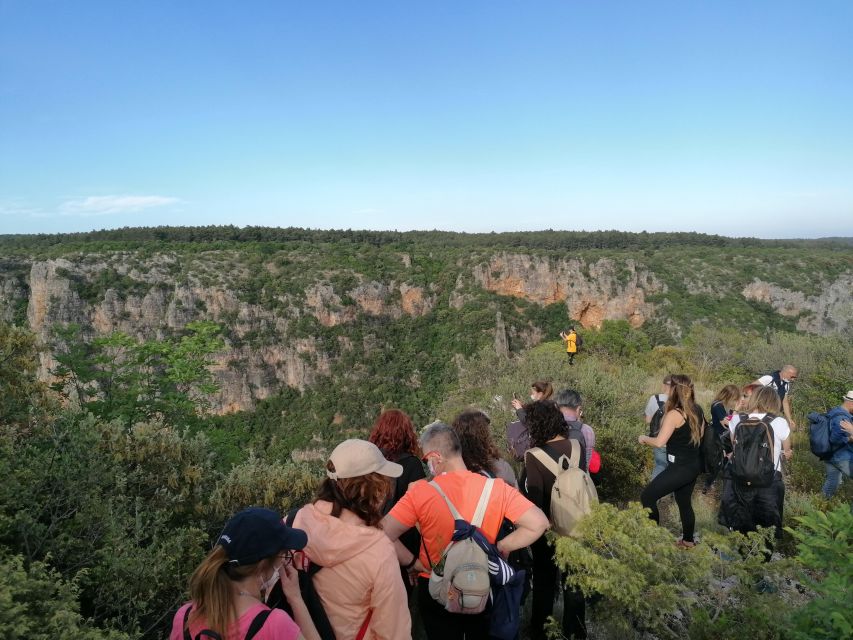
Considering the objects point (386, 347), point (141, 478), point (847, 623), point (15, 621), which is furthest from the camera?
point (386, 347)

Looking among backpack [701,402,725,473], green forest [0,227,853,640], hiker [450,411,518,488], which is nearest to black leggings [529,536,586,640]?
green forest [0,227,853,640]

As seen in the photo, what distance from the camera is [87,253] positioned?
53000 mm

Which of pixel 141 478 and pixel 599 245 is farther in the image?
pixel 599 245

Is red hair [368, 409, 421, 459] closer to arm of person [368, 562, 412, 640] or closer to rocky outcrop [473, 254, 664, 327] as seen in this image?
arm of person [368, 562, 412, 640]

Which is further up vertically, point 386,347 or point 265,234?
point 265,234

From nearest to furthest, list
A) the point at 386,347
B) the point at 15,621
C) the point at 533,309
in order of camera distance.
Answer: the point at 15,621 < the point at 386,347 < the point at 533,309

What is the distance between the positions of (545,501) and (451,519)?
1.04 m

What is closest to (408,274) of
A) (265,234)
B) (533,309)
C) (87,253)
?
(533,309)

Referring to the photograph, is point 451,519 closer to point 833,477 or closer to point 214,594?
point 214,594

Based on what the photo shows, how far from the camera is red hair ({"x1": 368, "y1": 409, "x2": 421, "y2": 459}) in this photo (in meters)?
3.18

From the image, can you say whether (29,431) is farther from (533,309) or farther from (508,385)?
(533,309)

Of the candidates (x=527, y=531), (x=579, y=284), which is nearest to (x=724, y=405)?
(x=527, y=531)

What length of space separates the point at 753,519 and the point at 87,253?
64.9 m

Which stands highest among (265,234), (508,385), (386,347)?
(265,234)
